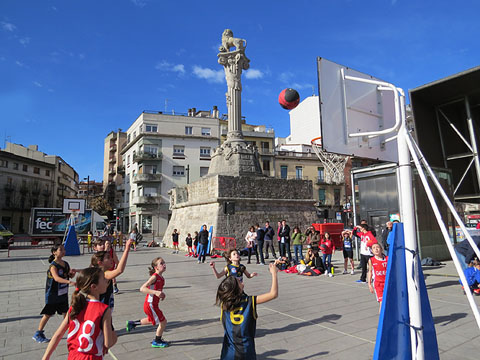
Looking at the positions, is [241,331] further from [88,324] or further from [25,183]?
[25,183]

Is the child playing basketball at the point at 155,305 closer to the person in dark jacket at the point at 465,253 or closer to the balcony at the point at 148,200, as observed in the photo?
the person in dark jacket at the point at 465,253

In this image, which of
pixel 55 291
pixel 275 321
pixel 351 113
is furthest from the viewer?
pixel 275 321

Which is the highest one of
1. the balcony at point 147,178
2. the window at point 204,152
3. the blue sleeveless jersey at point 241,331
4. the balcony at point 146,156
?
the window at point 204,152

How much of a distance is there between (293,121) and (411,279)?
47.0 m

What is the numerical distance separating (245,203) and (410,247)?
13.6 m

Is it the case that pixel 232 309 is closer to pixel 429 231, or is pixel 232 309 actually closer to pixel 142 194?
pixel 429 231

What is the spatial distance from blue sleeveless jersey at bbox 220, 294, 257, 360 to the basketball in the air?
16.3 ft

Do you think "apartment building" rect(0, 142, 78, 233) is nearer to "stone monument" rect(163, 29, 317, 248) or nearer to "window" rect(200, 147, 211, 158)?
"window" rect(200, 147, 211, 158)

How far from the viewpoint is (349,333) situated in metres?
4.38

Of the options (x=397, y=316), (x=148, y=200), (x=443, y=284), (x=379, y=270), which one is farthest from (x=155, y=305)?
(x=148, y=200)

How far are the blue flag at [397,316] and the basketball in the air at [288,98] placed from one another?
14.1 ft

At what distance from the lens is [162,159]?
139 ft

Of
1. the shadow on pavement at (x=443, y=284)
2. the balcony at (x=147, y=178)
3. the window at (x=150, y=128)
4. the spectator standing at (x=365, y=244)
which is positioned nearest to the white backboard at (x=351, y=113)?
the spectator standing at (x=365, y=244)

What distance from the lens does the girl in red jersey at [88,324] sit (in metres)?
2.36
